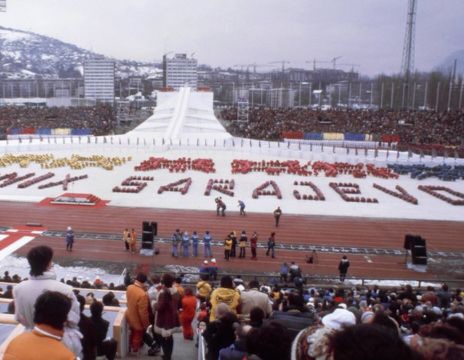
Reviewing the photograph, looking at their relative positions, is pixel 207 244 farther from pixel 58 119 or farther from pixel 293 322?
pixel 58 119

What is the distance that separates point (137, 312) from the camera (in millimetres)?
6961

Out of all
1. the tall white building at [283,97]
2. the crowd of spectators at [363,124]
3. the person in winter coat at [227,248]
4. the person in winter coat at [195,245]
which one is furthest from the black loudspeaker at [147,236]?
the tall white building at [283,97]

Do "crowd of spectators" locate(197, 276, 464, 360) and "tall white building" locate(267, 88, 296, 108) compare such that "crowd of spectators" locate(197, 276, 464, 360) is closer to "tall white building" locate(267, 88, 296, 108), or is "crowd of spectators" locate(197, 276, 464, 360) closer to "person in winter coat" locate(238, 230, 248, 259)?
"person in winter coat" locate(238, 230, 248, 259)

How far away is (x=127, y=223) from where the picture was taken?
24.3 metres

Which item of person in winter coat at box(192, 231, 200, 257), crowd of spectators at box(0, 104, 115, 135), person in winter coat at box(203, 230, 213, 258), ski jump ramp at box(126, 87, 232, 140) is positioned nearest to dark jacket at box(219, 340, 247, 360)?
person in winter coat at box(203, 230, 213, 258)

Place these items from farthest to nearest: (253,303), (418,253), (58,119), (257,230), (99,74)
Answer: (99,74) → (58,119) → (257,230) → (418,253) → (253,303)

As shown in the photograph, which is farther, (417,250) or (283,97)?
(283,97)

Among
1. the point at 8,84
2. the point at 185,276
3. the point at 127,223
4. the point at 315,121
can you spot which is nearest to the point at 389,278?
the point at 185,276

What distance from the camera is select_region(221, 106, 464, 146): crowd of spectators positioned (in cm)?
5869

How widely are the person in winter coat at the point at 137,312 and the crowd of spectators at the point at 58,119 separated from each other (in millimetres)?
59301

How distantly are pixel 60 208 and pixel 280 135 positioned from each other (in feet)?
122

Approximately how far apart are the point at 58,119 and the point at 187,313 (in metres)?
69.5

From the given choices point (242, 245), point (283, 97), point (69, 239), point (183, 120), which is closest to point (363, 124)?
point (183, 120)

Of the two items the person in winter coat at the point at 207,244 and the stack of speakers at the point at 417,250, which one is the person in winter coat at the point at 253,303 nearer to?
the person in winter coat at the point at 207,244
